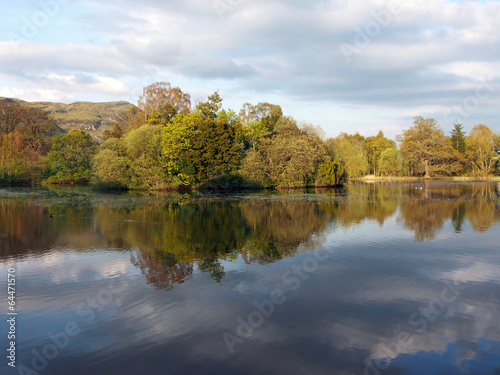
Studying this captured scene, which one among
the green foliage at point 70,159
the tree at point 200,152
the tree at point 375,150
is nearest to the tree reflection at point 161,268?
the tree at point 200,152

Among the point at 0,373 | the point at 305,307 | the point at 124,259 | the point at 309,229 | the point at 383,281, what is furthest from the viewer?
the point at 309,229

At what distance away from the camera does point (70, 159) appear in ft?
277

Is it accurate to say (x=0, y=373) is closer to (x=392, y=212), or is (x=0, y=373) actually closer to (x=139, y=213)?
(x=139, y=213)

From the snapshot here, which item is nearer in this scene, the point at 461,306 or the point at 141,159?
the point at 461,306

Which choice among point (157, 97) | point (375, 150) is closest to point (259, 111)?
point (157, 97)

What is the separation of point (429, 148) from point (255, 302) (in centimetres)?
10082

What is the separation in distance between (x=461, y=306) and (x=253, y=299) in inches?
229

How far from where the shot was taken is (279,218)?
1057 inches

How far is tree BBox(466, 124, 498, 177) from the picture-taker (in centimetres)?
9400

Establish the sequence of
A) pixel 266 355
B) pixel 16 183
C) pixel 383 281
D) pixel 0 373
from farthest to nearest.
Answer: pixel 16 183 < pixel 383 281 < pixel 266 355 < pixel 0 373

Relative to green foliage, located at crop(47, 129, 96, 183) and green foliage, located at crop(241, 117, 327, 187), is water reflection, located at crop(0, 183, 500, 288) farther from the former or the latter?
green foliage, located at crop(47, 129, 96, 183)

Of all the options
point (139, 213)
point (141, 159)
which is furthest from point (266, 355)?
point (141, 159)

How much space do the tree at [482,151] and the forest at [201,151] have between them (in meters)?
0.28

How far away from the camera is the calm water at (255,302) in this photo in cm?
729
